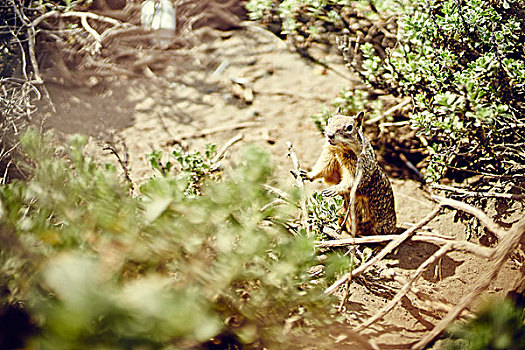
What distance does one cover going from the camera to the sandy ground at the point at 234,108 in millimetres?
3471

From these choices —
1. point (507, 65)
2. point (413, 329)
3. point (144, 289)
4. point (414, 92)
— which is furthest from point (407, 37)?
point (144, 289)

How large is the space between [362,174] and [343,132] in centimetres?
30

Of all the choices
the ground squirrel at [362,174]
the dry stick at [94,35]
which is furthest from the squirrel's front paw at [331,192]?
the dry stick at [94,35]

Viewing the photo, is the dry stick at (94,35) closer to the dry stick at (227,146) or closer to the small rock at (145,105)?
the small rock at (145,105)

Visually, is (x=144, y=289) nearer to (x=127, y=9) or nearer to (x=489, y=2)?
(x=489, y=2)

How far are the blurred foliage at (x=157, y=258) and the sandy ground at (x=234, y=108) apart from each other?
1481mm

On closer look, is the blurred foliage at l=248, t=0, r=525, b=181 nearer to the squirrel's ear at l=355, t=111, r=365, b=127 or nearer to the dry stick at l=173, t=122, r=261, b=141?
the squirrel's ear at l=355, t=111, r=365, b=127

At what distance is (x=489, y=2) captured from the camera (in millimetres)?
2836

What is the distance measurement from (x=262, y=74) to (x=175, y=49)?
1.05m

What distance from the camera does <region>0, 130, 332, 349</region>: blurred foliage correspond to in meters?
1.10

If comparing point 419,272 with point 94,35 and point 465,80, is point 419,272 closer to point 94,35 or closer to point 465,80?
point 465,80

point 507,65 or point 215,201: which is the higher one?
point 507,65

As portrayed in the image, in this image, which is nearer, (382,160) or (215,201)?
(215,201)

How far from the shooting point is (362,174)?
273 cm
